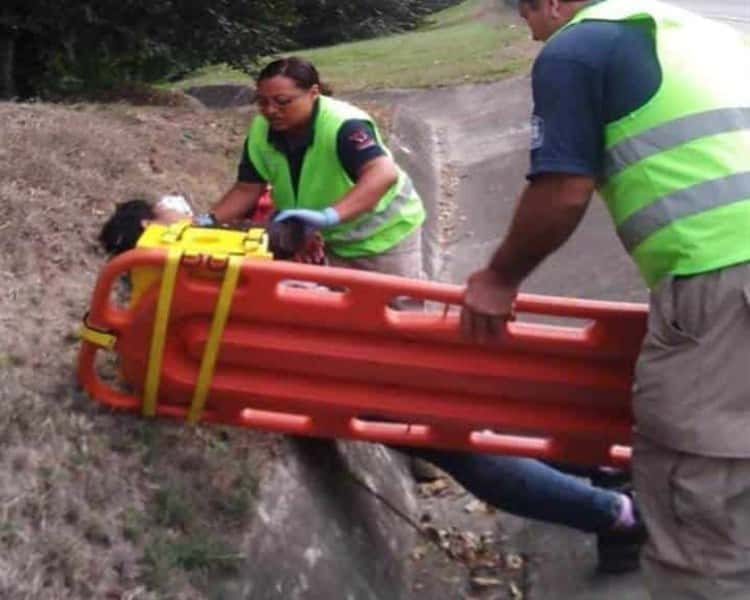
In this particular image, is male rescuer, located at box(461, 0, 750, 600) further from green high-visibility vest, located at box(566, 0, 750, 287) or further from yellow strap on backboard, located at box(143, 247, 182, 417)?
yellow strap on backboard, located at box(143, 247, 182, 417)

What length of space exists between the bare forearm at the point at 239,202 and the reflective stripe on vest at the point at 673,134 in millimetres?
2006

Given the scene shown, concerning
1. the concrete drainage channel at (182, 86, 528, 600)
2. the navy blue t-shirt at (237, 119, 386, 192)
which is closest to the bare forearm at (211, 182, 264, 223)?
the navy blue t-shirt at (237, 119, 386, 192)

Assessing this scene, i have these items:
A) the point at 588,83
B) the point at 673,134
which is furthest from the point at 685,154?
the point at 588,83

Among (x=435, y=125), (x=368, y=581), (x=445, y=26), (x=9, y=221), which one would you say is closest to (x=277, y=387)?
(x=368, y=581)

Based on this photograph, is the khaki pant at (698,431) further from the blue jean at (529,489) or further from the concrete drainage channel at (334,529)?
the blue jean at (529,489)

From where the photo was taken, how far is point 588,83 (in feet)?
12.6

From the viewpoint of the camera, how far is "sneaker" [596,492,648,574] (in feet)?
18.4

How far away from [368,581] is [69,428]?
42.2 inches

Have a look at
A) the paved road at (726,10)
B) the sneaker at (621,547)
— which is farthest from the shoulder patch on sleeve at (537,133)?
the paved road at (726,10)

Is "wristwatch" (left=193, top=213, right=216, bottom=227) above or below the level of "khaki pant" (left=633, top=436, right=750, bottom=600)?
above

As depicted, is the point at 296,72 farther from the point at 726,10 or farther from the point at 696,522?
the point at 726,10

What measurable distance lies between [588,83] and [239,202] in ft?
6.82

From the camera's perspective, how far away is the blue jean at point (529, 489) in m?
5.42

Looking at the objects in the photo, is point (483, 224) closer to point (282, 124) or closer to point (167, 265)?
point (282, 124)
